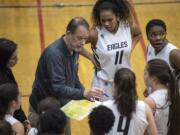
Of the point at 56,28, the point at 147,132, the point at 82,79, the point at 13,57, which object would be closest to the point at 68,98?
the point at 13,57

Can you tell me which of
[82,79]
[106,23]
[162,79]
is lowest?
[82,79]

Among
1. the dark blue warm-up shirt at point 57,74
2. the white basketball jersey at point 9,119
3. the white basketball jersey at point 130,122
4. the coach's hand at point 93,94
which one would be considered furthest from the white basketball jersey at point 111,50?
the white basketball jersey at point 9,119

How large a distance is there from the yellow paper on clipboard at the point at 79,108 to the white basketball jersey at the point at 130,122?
400 millimetres

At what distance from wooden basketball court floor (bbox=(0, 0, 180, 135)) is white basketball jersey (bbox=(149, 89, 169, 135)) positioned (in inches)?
120

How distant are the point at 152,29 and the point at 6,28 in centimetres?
470

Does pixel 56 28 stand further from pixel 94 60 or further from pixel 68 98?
pixel 68 98

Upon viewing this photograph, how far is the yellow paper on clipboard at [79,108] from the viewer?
12.5 ft

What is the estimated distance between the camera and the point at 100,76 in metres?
5.05

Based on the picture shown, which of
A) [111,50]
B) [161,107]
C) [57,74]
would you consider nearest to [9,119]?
[57,74]

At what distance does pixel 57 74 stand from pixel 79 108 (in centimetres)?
44

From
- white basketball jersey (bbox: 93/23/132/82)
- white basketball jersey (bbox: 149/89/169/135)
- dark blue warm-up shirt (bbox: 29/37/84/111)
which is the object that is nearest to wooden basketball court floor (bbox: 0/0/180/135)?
white basketball jersey (bbox: 93/23/132/82)

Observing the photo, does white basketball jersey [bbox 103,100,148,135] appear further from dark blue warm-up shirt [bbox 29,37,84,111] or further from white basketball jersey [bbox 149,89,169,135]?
dark blue warm-up shirt [bbox 29,37,84,111]

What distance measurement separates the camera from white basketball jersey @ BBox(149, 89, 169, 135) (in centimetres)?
371

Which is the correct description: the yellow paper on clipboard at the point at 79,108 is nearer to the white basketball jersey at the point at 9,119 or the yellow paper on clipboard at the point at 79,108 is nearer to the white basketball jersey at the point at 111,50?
the white basketball jersey at the point at 9,119
